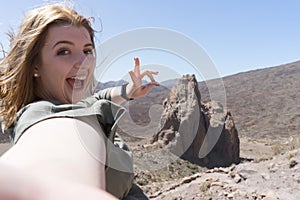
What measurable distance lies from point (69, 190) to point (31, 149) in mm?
133

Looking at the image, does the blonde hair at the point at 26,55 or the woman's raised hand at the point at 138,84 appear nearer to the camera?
the blonde hair at the point at 26,55

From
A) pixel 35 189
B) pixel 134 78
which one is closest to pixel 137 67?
pixel 134 78

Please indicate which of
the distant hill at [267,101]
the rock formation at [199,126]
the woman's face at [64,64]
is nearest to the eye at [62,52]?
the woman's face at [64,64]

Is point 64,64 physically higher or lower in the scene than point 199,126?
higher

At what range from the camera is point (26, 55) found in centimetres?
80

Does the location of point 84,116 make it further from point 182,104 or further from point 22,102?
point 182,104

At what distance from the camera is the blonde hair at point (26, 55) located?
0.80 m

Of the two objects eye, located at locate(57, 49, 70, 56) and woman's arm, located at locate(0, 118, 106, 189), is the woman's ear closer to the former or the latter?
eye, located at locate(57, 49, 70, 56)

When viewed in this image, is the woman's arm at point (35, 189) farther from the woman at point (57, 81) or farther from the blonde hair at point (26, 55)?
the blonde hair at point (26, 55)

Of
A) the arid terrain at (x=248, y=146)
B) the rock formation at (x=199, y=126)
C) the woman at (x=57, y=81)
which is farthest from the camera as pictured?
the rock formation at (x=199, y=126)

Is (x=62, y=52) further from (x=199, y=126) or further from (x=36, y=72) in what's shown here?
(x=199, y=126)

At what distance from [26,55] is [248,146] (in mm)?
21314

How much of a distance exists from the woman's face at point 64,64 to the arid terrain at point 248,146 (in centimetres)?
17

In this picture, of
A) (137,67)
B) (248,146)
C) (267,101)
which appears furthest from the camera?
(267,101)
